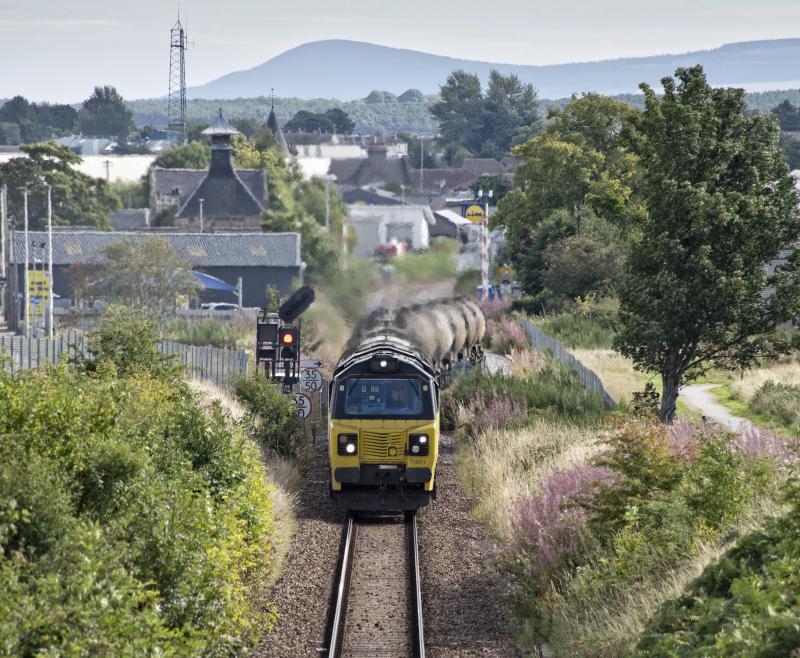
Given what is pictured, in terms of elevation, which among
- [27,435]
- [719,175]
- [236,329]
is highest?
[719,175]

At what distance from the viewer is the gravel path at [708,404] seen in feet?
104

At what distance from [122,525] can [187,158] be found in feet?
437

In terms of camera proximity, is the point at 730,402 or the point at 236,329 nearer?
the point at 730,402

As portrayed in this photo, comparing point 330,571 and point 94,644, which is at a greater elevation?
point 94,644

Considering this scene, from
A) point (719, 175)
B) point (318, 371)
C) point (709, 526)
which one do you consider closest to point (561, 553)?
point (709, 526)

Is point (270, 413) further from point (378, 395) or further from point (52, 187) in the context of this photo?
point (52, 187)

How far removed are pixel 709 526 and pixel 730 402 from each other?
2219 cm

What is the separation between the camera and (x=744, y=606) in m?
10.5

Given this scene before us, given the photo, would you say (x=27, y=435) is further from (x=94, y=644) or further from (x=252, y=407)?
(x=252, y=407)

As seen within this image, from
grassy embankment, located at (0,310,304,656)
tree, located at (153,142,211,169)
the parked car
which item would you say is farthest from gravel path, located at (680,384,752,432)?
tree, located at (153,142,211,169)

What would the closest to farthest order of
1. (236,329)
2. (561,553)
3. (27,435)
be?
(27,435)
(561,553)
(236,329)

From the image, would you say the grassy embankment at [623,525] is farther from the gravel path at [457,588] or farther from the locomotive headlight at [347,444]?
Result: the locomotive headlight at [347,444]

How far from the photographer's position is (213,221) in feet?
360

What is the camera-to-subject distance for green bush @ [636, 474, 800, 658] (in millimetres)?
9867
